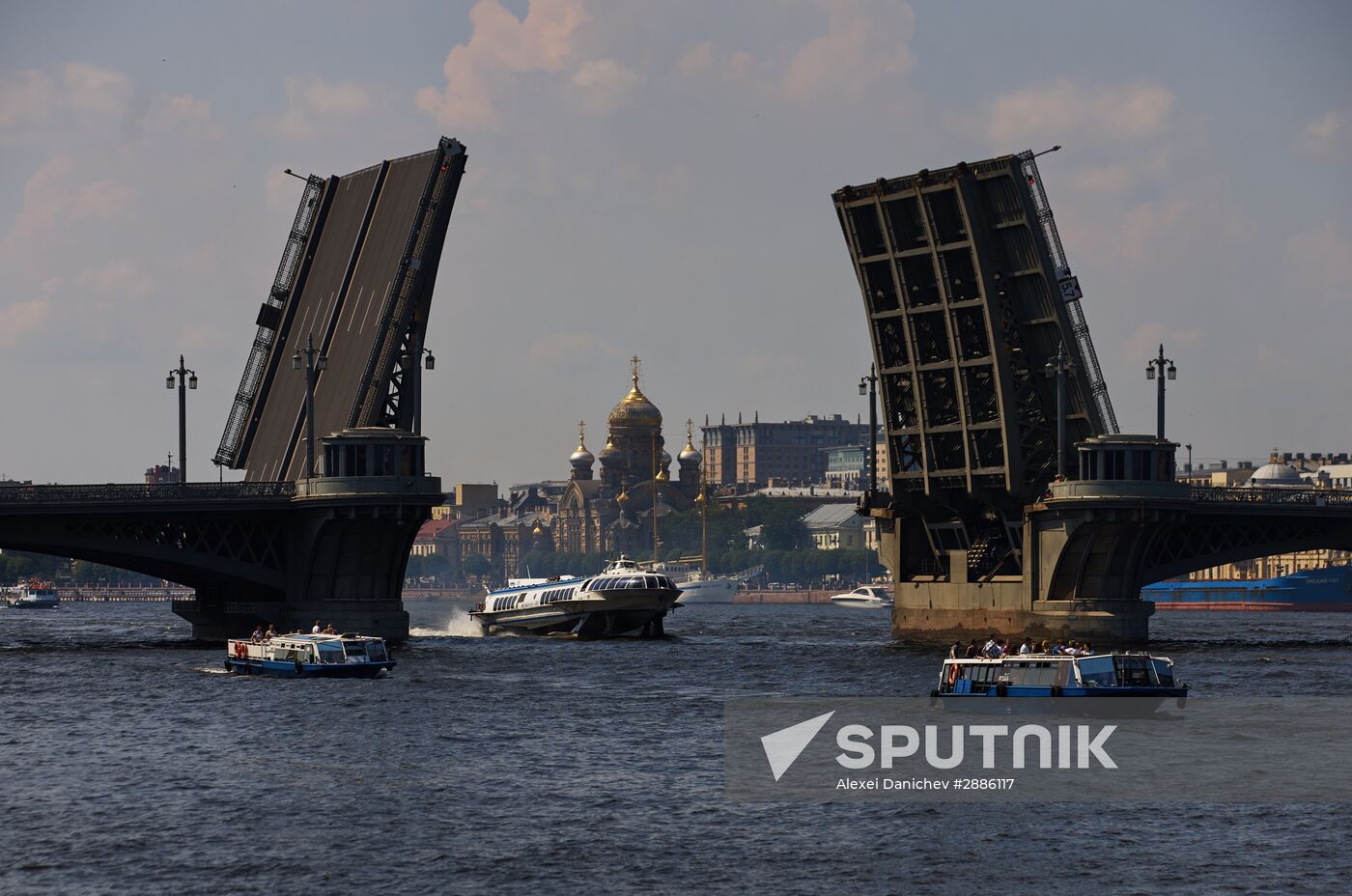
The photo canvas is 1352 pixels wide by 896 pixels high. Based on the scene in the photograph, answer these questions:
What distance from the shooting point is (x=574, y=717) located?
5700cm

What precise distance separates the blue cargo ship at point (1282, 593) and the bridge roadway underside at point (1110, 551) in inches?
3461

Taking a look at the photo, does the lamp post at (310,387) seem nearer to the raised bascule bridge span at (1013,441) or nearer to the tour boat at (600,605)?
the tour boat at (600,605)

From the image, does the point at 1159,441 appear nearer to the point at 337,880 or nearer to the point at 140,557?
the point at 140,557

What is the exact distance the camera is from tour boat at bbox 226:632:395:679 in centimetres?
6881

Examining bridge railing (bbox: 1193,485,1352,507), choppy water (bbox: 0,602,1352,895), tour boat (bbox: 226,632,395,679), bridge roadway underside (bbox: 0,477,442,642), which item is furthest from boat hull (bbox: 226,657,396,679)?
bridge railing (bbox: 1193,485,1352,507)

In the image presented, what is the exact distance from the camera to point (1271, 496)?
92938mm

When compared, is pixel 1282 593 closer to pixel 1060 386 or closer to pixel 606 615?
pixel 606 615

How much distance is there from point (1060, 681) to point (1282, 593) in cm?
13542

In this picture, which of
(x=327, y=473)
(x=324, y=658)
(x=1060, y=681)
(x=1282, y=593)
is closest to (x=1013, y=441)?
(x=327, y=473)

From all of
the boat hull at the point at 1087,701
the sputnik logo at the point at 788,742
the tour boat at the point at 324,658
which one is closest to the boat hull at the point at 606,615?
the tour boat at the point at 324,658

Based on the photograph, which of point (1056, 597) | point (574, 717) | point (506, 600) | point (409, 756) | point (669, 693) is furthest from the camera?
point (506, 600)

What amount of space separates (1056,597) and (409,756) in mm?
45028

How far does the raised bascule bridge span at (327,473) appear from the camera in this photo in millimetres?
83438

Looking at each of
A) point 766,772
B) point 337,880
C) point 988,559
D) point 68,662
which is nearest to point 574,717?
point 766,772
